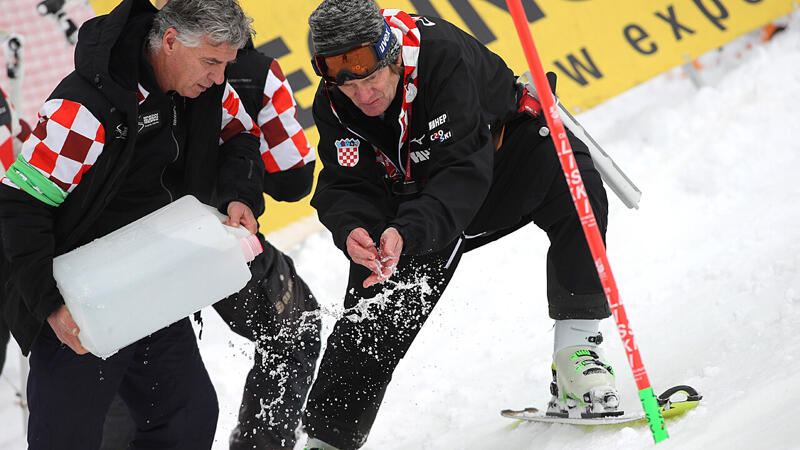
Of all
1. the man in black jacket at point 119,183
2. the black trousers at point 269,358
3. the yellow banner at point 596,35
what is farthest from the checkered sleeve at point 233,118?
the yellow banner at point 596,35

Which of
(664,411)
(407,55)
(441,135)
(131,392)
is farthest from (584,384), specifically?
(131,392)

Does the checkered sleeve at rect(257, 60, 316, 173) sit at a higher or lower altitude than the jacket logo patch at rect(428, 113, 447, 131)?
lower

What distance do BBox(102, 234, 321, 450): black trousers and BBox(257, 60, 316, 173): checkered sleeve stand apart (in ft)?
1.18

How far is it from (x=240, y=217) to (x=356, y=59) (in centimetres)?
68

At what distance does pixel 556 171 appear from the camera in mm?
2930

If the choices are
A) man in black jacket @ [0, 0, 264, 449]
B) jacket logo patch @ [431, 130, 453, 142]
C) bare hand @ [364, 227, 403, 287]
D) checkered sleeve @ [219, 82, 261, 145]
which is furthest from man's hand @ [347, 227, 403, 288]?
checkered sleeve @ [219, 82, 261, 145]

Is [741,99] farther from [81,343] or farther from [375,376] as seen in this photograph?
[81,343]

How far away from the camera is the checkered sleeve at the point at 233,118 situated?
9.36 ft

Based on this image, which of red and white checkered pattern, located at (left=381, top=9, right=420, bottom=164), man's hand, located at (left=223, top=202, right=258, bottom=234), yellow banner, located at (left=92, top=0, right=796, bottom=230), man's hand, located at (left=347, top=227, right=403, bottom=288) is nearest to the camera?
man's hand, located at (left=347, top=227, right=403, bottom=288)

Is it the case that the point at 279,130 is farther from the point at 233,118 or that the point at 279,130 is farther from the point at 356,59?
the point at 356,59

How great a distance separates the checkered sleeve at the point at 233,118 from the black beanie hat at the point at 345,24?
1.44 feet

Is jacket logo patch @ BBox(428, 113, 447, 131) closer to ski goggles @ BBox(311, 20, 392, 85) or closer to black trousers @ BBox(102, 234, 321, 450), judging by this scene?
ski goggles @ BBox(311, 20, 392, 85)

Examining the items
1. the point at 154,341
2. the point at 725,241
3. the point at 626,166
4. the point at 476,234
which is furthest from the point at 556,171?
the point at 626,166

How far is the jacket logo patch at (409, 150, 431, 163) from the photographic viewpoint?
2799 millimetres
